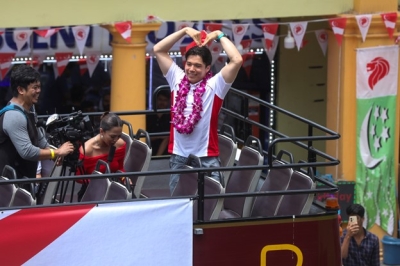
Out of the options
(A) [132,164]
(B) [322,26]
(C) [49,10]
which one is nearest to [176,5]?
(C) [49,10]

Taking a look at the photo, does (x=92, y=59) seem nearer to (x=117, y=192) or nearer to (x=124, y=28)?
(x=124, y=28)

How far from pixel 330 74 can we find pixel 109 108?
308cm

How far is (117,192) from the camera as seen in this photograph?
29.0ft

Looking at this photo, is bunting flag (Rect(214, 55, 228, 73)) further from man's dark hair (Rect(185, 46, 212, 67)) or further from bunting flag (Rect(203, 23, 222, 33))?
man's dark hair (Rect(185, 46, 212, 67))

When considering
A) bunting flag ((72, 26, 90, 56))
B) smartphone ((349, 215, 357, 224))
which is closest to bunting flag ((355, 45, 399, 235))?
bunting flag ((72, 26, 90, 56))

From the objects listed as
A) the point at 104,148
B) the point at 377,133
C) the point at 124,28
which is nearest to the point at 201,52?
the point at 104,148

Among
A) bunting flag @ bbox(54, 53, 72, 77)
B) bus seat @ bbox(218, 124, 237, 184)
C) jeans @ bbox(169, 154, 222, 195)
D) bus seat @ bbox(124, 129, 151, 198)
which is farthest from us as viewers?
bunting flag @ bbox(54, 53, 72, 77)

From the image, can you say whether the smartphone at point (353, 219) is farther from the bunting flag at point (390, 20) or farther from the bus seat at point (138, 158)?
the bunting flag at point (390, 20)

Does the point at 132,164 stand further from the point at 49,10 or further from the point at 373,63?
the point at 373,63

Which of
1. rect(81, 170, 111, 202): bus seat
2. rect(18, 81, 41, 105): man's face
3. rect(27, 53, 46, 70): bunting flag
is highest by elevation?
rect(27, 53, 46, 70): bunting flag

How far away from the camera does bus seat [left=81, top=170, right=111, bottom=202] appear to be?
898 centimetres

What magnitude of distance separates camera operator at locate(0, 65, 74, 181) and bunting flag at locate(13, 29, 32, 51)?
221 inches

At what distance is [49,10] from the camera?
564 inches

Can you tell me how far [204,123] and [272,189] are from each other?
0.80m
